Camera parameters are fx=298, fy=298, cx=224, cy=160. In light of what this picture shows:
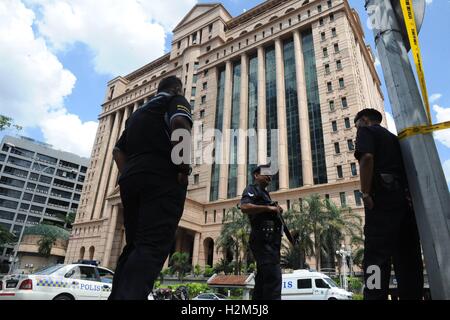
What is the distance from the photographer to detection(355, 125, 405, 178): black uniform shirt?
2.64 meters

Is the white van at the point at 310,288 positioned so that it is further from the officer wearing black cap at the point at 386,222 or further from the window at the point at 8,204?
the window at the point at 8,204

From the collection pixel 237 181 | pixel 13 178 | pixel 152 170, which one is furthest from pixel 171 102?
pixel 13 178

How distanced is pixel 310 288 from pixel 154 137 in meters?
14.6

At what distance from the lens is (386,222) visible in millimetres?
2471

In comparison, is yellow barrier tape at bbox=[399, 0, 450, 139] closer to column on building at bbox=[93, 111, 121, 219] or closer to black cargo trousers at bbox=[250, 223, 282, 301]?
black cargo trousers at bbox=[250, 223, 282, 301]

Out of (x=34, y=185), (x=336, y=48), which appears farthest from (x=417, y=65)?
(x=34, y=185)

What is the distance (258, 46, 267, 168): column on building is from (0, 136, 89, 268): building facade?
148ft

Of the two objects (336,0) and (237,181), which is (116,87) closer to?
(237,181)

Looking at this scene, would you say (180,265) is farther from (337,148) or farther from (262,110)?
(262,110)

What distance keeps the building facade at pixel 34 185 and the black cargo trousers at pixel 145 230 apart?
227 feet

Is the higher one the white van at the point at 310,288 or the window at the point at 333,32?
the window at the point at 333,32

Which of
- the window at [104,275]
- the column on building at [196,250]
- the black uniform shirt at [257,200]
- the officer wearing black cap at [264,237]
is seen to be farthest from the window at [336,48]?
the black uniform shirt at [257,200]

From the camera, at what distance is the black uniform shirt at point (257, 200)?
12.3 feet

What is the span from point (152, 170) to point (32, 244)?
6841 cm
